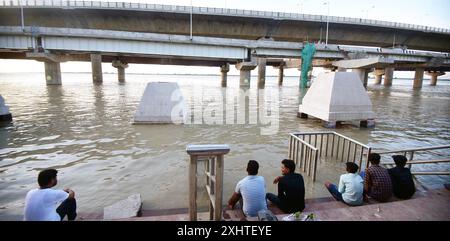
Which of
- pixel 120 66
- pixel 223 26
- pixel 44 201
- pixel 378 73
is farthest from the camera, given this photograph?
pixel 378 73

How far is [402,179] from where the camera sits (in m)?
4.73

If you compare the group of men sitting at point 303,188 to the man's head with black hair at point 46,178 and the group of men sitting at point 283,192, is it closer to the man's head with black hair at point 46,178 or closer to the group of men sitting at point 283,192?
the group of men sitting at point 283,192

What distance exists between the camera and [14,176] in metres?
5.98

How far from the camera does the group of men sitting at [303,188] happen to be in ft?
13.3

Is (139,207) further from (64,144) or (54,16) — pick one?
(54,16)

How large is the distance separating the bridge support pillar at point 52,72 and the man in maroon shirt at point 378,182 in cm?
4522

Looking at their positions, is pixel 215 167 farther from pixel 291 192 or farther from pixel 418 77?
pixel 418 77

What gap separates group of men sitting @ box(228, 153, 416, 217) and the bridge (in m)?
30.6

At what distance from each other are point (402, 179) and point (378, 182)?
568mm

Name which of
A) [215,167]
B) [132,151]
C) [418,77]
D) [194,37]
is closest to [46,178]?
[215,167]

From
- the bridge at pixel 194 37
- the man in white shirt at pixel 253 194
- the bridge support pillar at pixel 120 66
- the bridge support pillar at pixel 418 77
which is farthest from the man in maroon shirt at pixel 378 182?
the bridge support pillar at pixel 418 77

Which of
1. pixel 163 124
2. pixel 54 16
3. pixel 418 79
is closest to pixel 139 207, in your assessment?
pixel 163 124

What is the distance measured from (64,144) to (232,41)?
2999 cm

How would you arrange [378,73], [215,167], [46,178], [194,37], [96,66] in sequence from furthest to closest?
[378,73] < [96,66] < [194,37] < [46,178] < [215,167]
